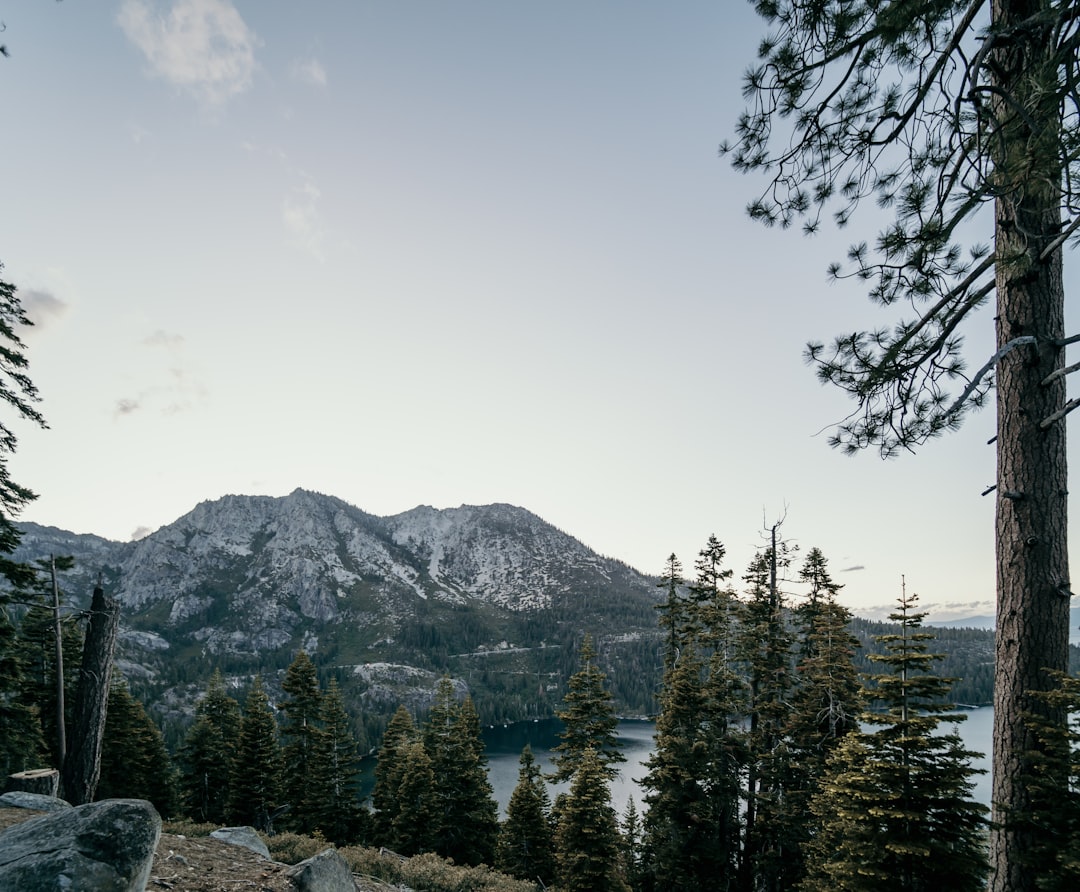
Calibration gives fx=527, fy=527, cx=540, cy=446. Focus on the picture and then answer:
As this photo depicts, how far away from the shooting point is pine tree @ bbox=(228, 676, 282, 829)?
2709 centimetres

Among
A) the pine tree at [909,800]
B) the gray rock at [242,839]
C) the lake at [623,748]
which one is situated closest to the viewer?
the pine tree at [909,800]

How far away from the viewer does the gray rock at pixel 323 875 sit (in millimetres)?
7004

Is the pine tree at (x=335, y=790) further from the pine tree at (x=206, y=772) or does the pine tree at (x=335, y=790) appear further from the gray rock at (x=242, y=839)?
the gray rock at (x=242, y=839)

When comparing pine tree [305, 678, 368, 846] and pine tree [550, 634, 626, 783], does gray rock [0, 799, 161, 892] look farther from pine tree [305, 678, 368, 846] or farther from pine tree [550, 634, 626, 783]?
pine tree [305, 678, 368, 846]

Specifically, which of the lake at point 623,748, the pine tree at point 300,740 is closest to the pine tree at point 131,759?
the pine tree at point 300,740

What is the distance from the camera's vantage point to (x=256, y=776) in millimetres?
27328

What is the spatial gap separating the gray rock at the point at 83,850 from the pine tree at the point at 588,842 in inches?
587

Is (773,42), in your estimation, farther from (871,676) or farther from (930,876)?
(930,876)

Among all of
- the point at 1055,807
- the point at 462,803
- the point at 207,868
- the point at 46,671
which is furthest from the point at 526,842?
the point at 1055,807

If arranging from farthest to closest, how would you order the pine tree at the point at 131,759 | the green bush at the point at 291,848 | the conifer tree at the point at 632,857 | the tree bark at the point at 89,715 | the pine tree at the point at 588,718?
the pine tree at the point at 131,759, the conifer tree at the point at 632,857, the pine tree at the point at 588,718, the tree bark at the point at 89,715, the green bush at the point at 291,848

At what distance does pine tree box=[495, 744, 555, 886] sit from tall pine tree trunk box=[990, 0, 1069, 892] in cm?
2339

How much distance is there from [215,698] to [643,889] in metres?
28.6

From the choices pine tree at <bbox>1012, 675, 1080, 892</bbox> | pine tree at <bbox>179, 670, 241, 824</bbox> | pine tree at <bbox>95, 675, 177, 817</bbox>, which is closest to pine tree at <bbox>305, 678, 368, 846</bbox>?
pine tree at <bbox>179, 670, 241, 824</bbox>

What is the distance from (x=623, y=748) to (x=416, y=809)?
3287 inches
